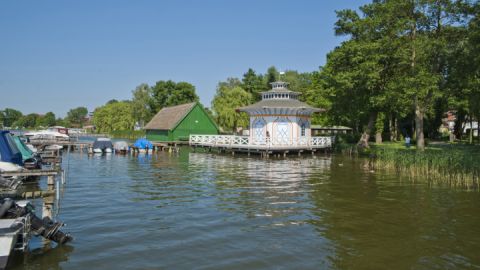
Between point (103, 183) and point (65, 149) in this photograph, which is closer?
point (103, 183)

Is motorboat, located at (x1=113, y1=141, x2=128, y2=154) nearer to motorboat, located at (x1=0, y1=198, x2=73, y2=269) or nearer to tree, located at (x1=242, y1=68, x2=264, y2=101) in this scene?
motorboat, located at (x1=0, y1=198, x2=73, y2=269)

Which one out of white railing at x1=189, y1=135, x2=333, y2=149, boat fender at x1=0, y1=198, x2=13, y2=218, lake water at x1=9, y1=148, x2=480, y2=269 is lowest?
lake water at x1=9, y1=148, x2=480, y2=269

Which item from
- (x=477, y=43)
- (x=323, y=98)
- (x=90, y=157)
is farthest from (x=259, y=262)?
(x=323, y=98)

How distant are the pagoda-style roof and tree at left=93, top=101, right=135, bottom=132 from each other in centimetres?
5701

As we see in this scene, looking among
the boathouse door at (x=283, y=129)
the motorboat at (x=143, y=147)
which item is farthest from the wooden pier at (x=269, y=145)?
the motorboat at (x=143, y=147)

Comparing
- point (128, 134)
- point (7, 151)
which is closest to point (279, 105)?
point (7, 151)

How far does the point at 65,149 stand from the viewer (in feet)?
159

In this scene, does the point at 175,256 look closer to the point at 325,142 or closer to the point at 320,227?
the point at 320,227

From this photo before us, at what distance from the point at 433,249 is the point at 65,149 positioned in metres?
46.2

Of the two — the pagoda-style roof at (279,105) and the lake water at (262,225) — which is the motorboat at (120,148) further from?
the lake water at (262,225)

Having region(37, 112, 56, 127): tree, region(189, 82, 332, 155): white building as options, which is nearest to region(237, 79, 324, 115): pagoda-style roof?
region(189, 82, 332, 155): white building

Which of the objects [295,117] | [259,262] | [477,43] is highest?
[477,43]

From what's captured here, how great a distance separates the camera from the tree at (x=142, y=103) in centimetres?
9294

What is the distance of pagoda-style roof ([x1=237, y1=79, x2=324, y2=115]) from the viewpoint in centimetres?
4153
